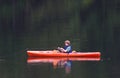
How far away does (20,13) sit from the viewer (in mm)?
58750

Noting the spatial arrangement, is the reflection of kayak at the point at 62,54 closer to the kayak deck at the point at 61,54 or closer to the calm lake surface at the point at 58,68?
the kayak deck at the point at 61,54

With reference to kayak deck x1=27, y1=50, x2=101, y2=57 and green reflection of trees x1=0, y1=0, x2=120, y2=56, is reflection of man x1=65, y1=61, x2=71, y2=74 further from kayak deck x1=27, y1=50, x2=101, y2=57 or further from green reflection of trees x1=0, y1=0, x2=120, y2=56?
green reflection of trees x1=0, y1=0, x2=120, y2=56

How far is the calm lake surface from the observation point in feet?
80.2

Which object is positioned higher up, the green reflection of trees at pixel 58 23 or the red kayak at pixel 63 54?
the green reflection of trees at pixel 58 23

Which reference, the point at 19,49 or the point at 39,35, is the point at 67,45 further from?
the point at 39,35

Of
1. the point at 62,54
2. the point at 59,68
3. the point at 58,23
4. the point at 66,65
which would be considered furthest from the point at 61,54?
the point at 58,23

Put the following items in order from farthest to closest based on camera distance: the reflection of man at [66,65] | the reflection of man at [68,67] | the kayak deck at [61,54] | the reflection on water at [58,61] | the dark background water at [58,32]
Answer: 1. the kayak deck at [61,54]
2. the reflection on water at [58,61]
3. the dark background water at [58,32]
4. the reflection of man at [66,65]
5. the reflection of man at [68,67]

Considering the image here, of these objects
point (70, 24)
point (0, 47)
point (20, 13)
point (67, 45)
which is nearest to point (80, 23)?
point (70, 24)

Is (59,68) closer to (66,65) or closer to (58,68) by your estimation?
(58,68)

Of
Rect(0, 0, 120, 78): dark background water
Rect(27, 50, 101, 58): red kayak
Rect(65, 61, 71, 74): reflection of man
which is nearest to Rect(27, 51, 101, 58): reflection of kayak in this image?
Rect(27, 50, 101, 58): red kayak

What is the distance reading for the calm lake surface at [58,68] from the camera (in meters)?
24.5

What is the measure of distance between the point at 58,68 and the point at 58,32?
62.0 feet

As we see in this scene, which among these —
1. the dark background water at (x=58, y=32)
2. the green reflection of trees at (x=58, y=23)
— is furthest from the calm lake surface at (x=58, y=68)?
the green reflection of trees at (x=58, y=23)

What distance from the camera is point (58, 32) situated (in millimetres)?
45344
